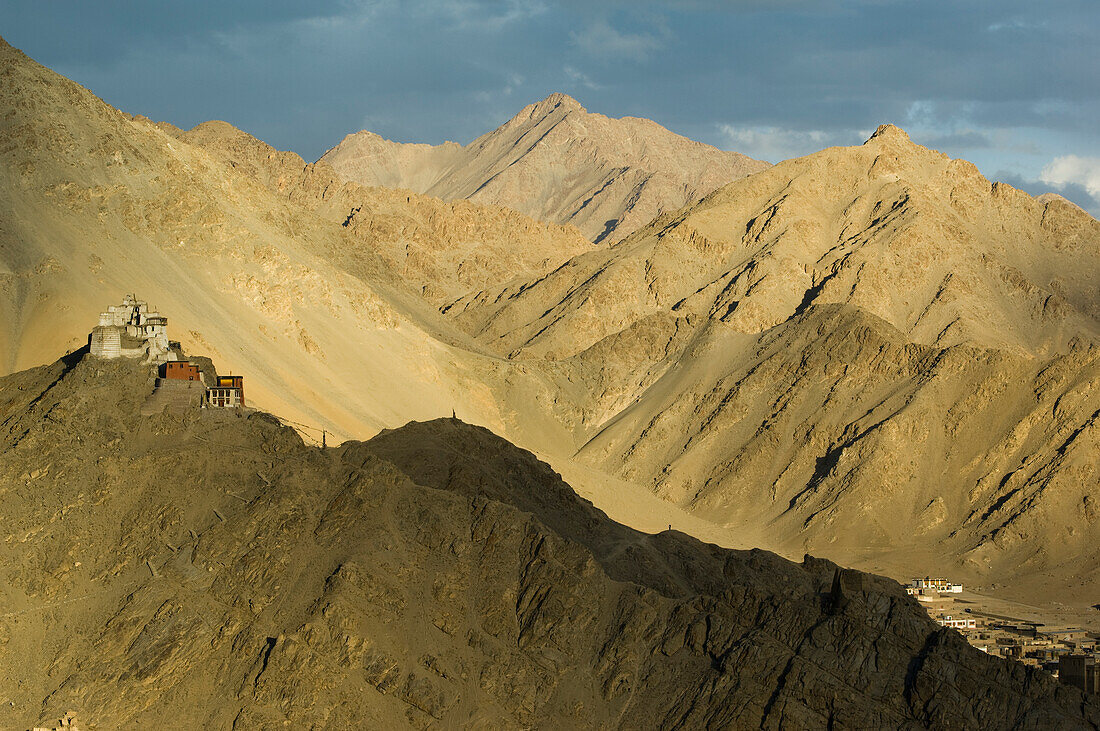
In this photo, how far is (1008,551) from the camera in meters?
133

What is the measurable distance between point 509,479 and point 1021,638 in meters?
36.1

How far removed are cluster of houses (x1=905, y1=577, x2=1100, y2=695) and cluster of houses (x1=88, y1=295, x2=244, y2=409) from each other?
127 feet

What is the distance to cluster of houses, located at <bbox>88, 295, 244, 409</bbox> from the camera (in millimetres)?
80875

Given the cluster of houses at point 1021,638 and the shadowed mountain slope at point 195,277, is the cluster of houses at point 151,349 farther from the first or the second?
the cluster of houses at point 1021,638

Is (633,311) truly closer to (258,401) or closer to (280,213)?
(280,213)

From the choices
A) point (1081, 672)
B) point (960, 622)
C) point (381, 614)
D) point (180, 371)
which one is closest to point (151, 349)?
point (180, 371)

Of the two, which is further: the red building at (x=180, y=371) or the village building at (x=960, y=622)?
the village building at (x=960, y=622)

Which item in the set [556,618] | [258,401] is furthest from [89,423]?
[258,401]

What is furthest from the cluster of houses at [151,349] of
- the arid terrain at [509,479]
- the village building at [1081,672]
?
the village building at [1081,672]

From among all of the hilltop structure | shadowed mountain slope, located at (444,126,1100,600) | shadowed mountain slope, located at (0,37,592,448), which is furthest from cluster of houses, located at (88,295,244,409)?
shadowed mountain slope, located at (444,126,1100,600)

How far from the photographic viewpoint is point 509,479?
8025 centimetres

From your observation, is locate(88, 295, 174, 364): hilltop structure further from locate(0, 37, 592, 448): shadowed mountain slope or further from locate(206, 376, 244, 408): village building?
locate(0, 37, 592, 448): shadowed mountain slope

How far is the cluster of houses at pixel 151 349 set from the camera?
Result: 80.9 meters

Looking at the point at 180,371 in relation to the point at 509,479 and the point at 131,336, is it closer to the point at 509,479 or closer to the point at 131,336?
the point at 131,336
